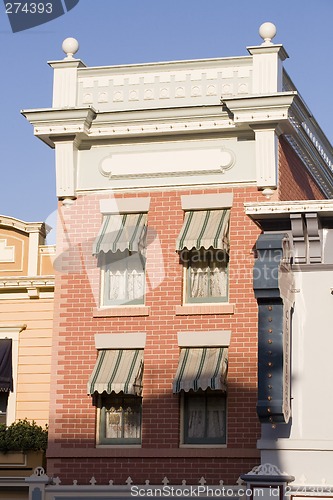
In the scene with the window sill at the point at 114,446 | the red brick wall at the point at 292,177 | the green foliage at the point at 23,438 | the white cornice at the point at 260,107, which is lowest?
the window sill at the point at 114,446

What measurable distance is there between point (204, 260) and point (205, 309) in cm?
115

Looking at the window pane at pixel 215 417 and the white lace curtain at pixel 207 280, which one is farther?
the white lace curtain at pixel 207 280

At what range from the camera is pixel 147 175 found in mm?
25531

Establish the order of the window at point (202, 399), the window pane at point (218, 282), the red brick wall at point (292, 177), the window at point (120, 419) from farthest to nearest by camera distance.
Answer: the red brick wall at point (292, 177) < the window pane at point (218, 282) < the window at point (120, 419) < the window at point (202, 399)

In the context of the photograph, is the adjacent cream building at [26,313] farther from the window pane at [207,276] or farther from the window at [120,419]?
the window pane at [207,276]

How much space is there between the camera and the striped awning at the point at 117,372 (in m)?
24.0

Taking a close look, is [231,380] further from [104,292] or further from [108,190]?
[108,190]

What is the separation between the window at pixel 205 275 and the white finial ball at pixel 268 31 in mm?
4790

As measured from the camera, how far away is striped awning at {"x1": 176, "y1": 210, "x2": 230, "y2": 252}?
24156 mm

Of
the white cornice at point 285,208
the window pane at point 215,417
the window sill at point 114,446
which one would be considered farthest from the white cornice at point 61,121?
the window sill at point 114,446

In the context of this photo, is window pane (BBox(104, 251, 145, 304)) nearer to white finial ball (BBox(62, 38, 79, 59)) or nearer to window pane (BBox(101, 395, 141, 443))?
window pane (BBox(101, 395, 141, 443))

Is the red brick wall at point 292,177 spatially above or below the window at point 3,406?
above

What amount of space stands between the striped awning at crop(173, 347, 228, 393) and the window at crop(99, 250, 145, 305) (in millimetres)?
1762

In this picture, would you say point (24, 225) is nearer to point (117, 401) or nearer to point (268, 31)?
point (117, 401)
